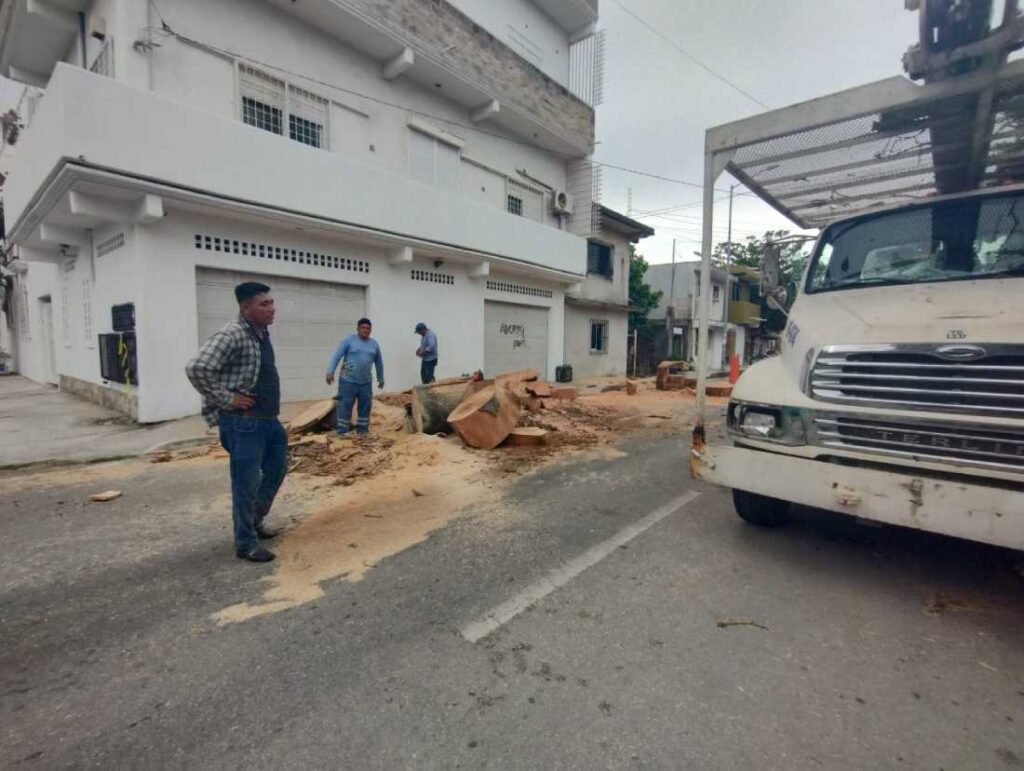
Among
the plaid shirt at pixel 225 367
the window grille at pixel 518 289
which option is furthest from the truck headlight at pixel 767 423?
the window grille at pixel 518 289

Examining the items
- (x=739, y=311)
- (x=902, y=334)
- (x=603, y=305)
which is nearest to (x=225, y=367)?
(x=902, y=334)

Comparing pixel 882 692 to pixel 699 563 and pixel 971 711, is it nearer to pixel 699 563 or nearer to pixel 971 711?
pixel 971 711

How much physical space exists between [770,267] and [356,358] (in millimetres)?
5089

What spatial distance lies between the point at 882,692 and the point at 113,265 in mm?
10959

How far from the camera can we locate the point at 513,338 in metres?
14.8

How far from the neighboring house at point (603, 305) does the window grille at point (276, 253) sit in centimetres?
828

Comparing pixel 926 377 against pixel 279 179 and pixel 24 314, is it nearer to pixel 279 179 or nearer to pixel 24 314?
pixel 279 179

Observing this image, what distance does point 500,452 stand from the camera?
6.48 m

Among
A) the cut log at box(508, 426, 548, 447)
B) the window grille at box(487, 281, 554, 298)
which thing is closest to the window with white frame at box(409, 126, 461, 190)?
the window grille at box(487, 281, 554, 298)

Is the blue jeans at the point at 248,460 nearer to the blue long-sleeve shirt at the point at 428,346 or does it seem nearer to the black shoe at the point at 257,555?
the black shoe at the point at 257,555

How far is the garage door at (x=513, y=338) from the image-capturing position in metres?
14.0

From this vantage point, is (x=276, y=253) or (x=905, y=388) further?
(x=276, y=253)

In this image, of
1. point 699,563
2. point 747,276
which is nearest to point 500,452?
point 699,563

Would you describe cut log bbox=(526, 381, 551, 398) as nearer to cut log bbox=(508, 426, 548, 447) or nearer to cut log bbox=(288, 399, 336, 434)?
cut log bbox=(508, 426, 548, 447)
